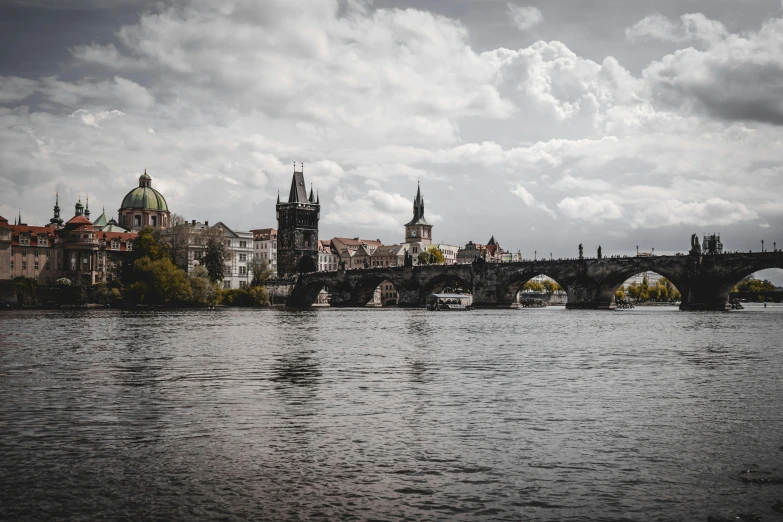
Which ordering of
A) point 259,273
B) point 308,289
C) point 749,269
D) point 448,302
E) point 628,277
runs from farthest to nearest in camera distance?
point 308,289 < point 259,273 < point 448,302 < point 628,277 < point 749,269

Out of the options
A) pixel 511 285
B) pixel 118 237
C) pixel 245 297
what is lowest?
pixel 245 297

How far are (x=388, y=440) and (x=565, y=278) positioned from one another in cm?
10201

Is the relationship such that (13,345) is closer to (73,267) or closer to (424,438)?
(424,438)

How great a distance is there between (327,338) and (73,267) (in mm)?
107503

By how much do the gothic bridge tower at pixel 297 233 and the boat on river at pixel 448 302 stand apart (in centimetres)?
4973


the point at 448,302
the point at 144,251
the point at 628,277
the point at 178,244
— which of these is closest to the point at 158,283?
the point at 144,251

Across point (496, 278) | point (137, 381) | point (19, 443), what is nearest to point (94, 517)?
point (19, 443)

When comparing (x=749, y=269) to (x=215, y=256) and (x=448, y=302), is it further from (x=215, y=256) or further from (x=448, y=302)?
(x=215, y=256)

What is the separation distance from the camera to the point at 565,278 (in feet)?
366

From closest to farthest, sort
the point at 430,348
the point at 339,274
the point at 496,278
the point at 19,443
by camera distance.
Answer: the point at 19,443
the point at 430,348
the point at 496,278
the point at 339,274

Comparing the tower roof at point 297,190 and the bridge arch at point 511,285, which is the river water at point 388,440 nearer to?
the bridge arch at point 511,285

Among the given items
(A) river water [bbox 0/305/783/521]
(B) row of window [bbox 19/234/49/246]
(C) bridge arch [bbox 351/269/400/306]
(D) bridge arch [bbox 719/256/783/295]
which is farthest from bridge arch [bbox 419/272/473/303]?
(A) river water [bbox 0/305/783/521]

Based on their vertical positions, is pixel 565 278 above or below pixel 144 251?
below

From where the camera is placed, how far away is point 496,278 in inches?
4825
